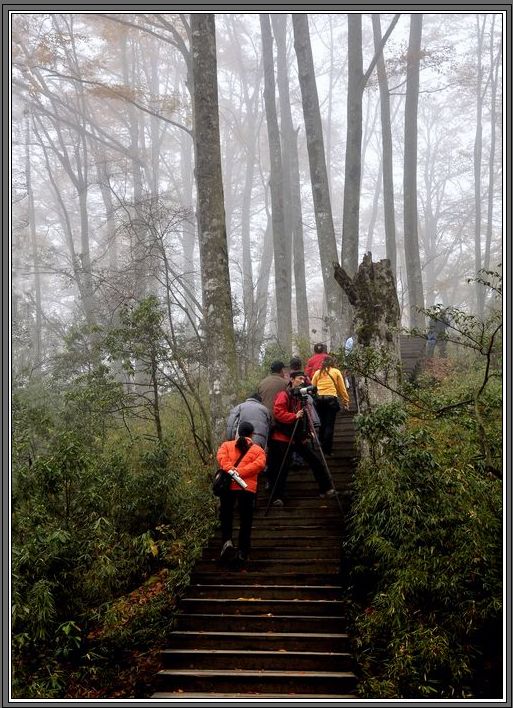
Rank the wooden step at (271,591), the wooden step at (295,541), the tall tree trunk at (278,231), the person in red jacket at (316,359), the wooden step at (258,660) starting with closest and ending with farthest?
the wooden step at (258,660), the wooden step at (271,591), the wooden step at (295,541), the person in red jacket at (316,359), the tall tree trunk at (278,231)

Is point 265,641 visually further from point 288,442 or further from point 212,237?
point 212,237

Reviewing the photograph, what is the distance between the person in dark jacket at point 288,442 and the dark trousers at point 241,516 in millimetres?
1046

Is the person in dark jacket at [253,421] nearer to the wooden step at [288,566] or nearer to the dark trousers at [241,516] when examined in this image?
the dark trousers at [241,516]

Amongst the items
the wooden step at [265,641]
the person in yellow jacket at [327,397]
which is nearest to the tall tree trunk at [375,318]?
the person in yellow jacket at [327,397]

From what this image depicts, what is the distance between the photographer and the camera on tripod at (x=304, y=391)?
295 inches

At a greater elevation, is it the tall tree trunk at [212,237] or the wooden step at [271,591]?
the tall tree trunk at [212,237]

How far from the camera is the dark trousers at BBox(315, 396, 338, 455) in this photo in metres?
8.55

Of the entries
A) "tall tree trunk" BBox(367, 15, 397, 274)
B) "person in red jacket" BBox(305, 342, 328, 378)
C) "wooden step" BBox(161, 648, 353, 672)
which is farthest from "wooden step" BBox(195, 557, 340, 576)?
"tall tree trunk" BBox(367, 15, 397, 274)

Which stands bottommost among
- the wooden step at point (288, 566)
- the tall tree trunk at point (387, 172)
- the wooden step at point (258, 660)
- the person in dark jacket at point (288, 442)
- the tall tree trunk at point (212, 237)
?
the wooden step at point (258, 660)

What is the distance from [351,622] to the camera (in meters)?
5.56

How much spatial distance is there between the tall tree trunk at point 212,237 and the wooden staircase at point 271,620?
2176 mm

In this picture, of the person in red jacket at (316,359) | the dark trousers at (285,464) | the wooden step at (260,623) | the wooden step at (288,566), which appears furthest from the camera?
the person in red jacket at (316,359)

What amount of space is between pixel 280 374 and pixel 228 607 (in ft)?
12.9

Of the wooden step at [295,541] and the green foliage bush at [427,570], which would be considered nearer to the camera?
the green foliage bush at [427,570]
